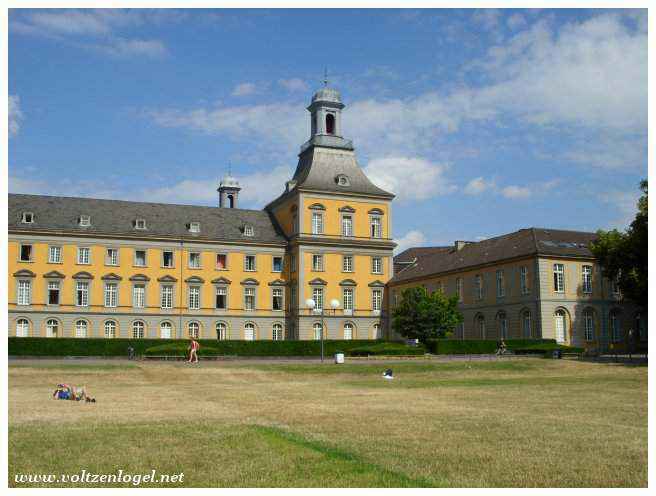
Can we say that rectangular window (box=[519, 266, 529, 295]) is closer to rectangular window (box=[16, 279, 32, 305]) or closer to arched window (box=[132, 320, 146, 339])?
arched window (box=[132, 320, 146, 339])

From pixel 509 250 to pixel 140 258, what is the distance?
110 ft

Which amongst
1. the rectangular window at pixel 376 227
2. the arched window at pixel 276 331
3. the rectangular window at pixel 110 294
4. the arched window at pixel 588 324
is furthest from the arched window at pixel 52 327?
the arched window at pixel 588 324

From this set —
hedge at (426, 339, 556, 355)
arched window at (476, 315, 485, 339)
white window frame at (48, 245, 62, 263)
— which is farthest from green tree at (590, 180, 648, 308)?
white window frame at (48, 245, 62, 263)

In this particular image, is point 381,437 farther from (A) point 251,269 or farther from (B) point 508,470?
(A) point 251,269

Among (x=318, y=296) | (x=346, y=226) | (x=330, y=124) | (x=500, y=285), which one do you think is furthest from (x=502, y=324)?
(x=330, y=124)

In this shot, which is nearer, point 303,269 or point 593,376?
point 593,376

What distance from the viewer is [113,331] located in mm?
67500

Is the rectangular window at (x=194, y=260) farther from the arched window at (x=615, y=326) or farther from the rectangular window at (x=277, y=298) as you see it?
the arched window at (x=615, y=326)

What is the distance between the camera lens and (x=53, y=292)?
216 feet

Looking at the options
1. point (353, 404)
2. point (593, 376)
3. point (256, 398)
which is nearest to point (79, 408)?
point (256, 398)

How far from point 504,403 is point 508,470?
1169 centimetres

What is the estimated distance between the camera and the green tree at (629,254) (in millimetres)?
47669

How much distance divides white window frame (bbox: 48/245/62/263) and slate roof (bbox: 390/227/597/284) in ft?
104

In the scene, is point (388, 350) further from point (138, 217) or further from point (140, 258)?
point (138, 217)
